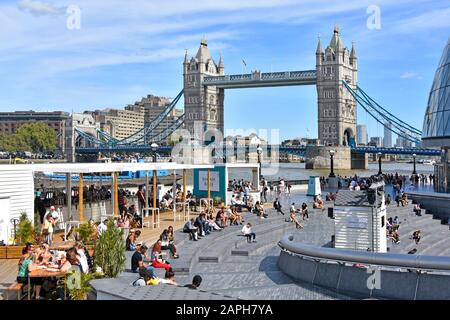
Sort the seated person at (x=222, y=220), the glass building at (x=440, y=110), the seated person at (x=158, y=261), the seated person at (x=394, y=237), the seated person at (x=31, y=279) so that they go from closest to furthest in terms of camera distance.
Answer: the seated person at (x=31, y=279)
the seated person at (x=158, y=261)
the seated person at (x=394, y=237)
the seated person at (x=222, y=220)
the glass building at (x=440, y=110)

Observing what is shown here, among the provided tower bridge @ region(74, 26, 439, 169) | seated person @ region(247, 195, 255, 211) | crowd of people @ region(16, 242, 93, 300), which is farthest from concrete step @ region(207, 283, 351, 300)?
tower bridge @ region(74, 26, 439, 169)

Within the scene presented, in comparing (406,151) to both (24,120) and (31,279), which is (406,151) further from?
(24,120)

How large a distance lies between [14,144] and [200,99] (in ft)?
108

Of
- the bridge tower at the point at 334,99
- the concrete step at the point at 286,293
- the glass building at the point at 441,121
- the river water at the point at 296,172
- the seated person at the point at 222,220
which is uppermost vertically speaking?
the bridge tower at the point at 334,99

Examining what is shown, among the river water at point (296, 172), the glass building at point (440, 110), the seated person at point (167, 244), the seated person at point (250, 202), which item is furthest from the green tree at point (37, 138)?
the seated person at point (167, 244)

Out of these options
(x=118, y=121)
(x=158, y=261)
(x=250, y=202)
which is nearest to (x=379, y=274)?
(x=158, y=261)

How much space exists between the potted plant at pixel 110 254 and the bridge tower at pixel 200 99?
9797 centimetres

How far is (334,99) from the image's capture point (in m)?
99.9

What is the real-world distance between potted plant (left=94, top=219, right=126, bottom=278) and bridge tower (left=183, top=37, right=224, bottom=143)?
97973 mm

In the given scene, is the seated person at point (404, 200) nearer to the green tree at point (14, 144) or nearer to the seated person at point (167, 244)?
the seated person at point (167, 244)

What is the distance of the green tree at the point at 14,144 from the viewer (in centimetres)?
10562

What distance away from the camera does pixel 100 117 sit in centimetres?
18012

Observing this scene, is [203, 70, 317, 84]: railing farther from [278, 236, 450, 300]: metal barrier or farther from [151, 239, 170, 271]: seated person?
[278, 236, 450, 300]: metal barrier
